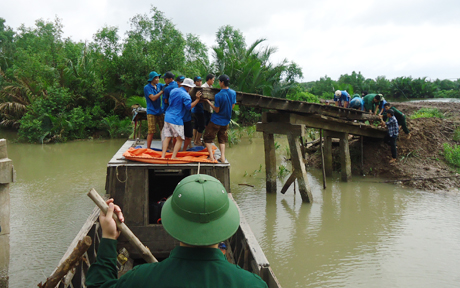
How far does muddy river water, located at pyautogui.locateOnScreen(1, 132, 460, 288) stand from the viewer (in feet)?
17.1

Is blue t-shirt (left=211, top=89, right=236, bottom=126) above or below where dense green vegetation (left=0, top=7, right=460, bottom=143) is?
below

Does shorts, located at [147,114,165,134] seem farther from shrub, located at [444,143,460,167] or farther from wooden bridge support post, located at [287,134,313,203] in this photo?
shrub, located at [444,143,460,167]

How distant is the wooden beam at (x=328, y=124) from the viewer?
8.47 m

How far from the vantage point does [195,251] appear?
154cm

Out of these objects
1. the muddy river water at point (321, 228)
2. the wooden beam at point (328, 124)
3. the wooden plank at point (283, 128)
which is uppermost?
the wooden beam at point (328, 124)

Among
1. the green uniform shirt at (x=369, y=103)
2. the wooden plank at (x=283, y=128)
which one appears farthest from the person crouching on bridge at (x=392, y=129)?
the wooden plank at (x=283, y=128)

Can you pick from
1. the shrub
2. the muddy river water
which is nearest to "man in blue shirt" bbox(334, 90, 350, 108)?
the muddy river water

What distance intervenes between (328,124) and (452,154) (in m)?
4.08

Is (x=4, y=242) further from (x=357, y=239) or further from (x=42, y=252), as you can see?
(x=357, y=239)

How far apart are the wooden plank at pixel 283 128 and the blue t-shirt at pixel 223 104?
7.55 ft

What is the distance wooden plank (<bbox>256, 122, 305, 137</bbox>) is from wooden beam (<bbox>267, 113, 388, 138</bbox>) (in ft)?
0.39

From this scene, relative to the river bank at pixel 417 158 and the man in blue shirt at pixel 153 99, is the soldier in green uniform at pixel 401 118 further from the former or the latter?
the man in blue shirt at pixel 153 99

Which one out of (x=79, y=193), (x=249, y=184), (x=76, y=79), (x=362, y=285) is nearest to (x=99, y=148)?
(x=76, y=79)

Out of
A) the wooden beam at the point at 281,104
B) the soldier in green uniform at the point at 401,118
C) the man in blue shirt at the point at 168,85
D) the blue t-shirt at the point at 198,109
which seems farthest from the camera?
the soldier in green uniform at the point at 401,118
